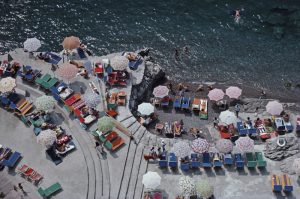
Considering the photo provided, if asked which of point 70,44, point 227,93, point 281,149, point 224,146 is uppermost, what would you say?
point 70,44

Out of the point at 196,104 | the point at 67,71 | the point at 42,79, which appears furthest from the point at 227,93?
the point at 42,79

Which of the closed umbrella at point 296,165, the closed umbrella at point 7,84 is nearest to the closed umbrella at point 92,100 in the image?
the closed umbrella at point 7,84

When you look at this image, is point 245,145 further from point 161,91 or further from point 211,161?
point 161,91

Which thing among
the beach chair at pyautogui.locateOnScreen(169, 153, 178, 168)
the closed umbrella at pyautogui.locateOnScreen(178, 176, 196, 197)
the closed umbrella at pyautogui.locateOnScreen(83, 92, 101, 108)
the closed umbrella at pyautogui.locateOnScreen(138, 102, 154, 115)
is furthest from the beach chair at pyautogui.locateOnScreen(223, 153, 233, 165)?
the closed umbrella at pyautogui.locateOnScreen(83, 92, 101, 108)

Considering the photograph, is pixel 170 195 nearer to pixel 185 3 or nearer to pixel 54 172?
pixel 54 172

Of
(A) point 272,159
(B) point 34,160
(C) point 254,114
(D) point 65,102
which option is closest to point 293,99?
(C) point 254,114

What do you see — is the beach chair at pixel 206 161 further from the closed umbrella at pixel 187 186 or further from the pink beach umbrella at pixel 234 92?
the pink beach umbrella at pixel 234 92

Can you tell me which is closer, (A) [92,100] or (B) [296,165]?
(B) [296,165]
